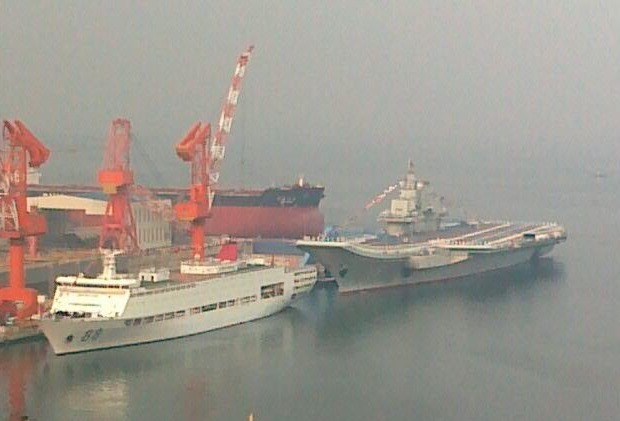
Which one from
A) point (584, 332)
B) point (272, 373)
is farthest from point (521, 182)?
point (272, 373)

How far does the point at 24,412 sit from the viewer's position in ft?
45.6

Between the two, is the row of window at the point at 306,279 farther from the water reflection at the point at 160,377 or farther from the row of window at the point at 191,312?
the water reflection at the point at 160,377

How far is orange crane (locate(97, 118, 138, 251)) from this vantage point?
69.3 ft

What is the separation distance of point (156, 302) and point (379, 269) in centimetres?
803

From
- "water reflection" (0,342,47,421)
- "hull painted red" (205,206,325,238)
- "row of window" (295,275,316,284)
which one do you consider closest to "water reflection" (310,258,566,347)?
"row of window" (295,275,316,284)

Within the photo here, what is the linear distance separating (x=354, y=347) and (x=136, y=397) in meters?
4.67

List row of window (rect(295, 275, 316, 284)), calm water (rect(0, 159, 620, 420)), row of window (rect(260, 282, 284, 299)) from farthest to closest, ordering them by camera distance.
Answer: row of window (rect(295, 275, 316, 284)), row of window (rect(260, 282, 284, 299)), calm water (rect(0, 159, 620, 420))

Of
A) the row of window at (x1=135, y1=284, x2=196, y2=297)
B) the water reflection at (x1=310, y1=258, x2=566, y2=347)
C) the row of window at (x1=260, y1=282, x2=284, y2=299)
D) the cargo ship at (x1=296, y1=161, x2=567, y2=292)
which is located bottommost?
the water reflection at (x1=310, y1=258, x2=566, y2=347)

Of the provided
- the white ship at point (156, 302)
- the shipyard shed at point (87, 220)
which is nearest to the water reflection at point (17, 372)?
the white ship at point (156, 302)

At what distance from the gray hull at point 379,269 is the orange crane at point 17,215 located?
778 cm

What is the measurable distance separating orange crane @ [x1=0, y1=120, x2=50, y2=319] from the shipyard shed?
6.67m

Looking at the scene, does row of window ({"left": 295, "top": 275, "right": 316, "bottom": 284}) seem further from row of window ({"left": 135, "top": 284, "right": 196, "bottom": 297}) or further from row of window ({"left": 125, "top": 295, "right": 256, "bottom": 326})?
row of window ({"left": 135, "top": 284, "right": 196, "bottom": 297})

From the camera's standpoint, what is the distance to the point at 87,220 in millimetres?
26062

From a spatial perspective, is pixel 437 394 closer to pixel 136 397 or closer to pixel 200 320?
pixel 136 397
